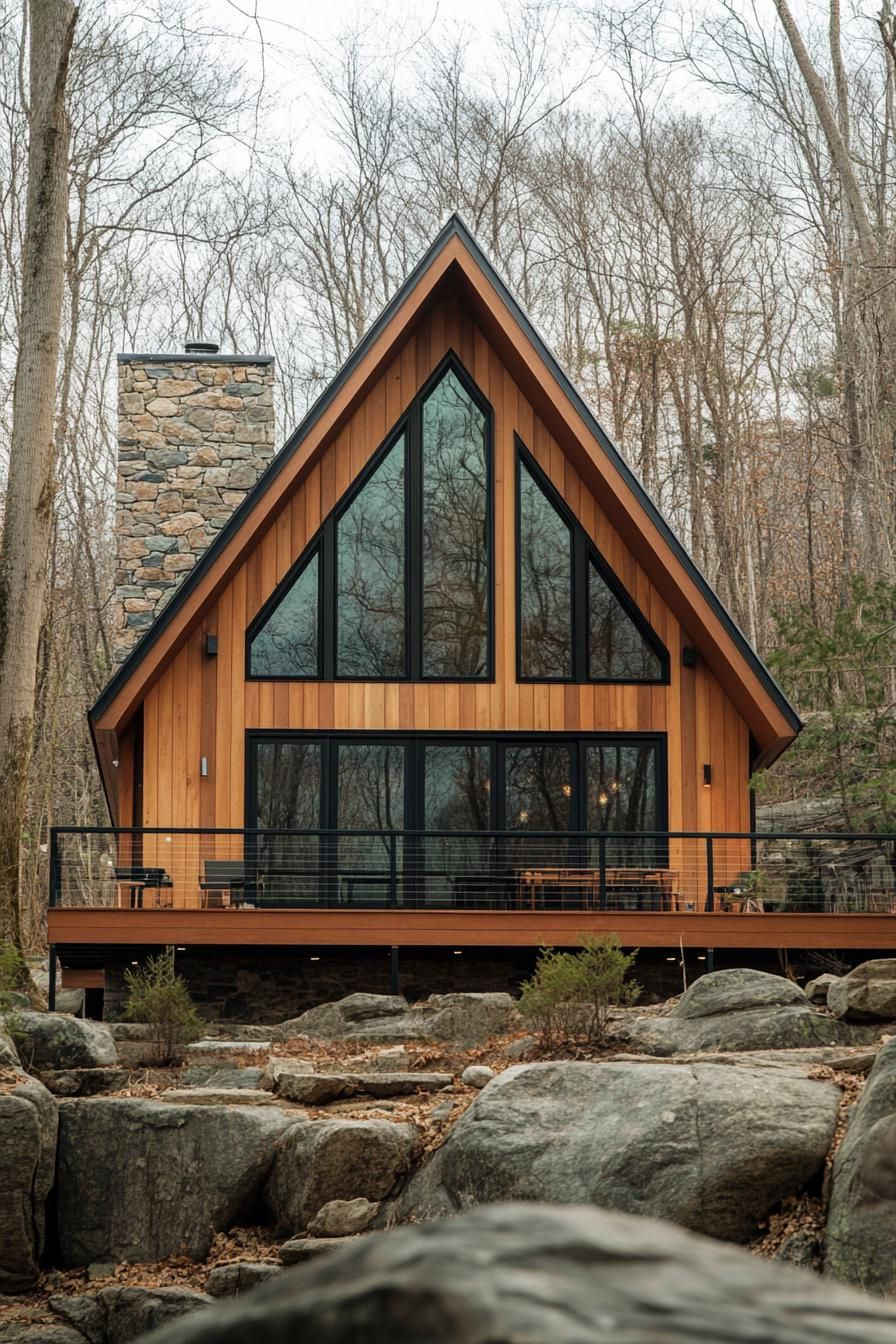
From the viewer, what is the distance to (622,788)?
612 inches

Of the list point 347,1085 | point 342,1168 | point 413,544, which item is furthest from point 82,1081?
point 413,544

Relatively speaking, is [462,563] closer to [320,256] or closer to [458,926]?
[458,926]

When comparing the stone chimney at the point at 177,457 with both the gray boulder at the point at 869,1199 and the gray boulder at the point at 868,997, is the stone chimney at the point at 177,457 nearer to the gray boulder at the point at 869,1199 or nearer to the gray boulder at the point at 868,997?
the gray boulder at the point at 868,997

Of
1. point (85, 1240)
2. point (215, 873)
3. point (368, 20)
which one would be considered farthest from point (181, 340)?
point (85, 1240)

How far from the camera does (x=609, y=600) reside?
1583 cm

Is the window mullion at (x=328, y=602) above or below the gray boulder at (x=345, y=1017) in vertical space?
above

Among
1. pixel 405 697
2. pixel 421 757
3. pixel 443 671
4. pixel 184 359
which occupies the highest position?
pixel 184 359

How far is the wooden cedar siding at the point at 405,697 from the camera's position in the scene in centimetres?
1538

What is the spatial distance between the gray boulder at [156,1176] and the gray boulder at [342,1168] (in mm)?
336

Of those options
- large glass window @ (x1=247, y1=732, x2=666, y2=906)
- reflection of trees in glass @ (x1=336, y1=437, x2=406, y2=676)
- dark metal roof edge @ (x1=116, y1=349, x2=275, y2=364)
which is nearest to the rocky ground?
large glass window @ (x1=247, y1=732, x2=666, y2=906)

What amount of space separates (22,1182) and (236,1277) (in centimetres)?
146

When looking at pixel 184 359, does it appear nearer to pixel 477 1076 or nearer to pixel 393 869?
pixel 393 869

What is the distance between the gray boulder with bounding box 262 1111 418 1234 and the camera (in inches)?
331

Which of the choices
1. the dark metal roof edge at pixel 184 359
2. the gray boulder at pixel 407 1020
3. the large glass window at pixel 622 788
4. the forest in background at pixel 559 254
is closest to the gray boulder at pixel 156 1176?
the gray boulder at pixel 407 1020
